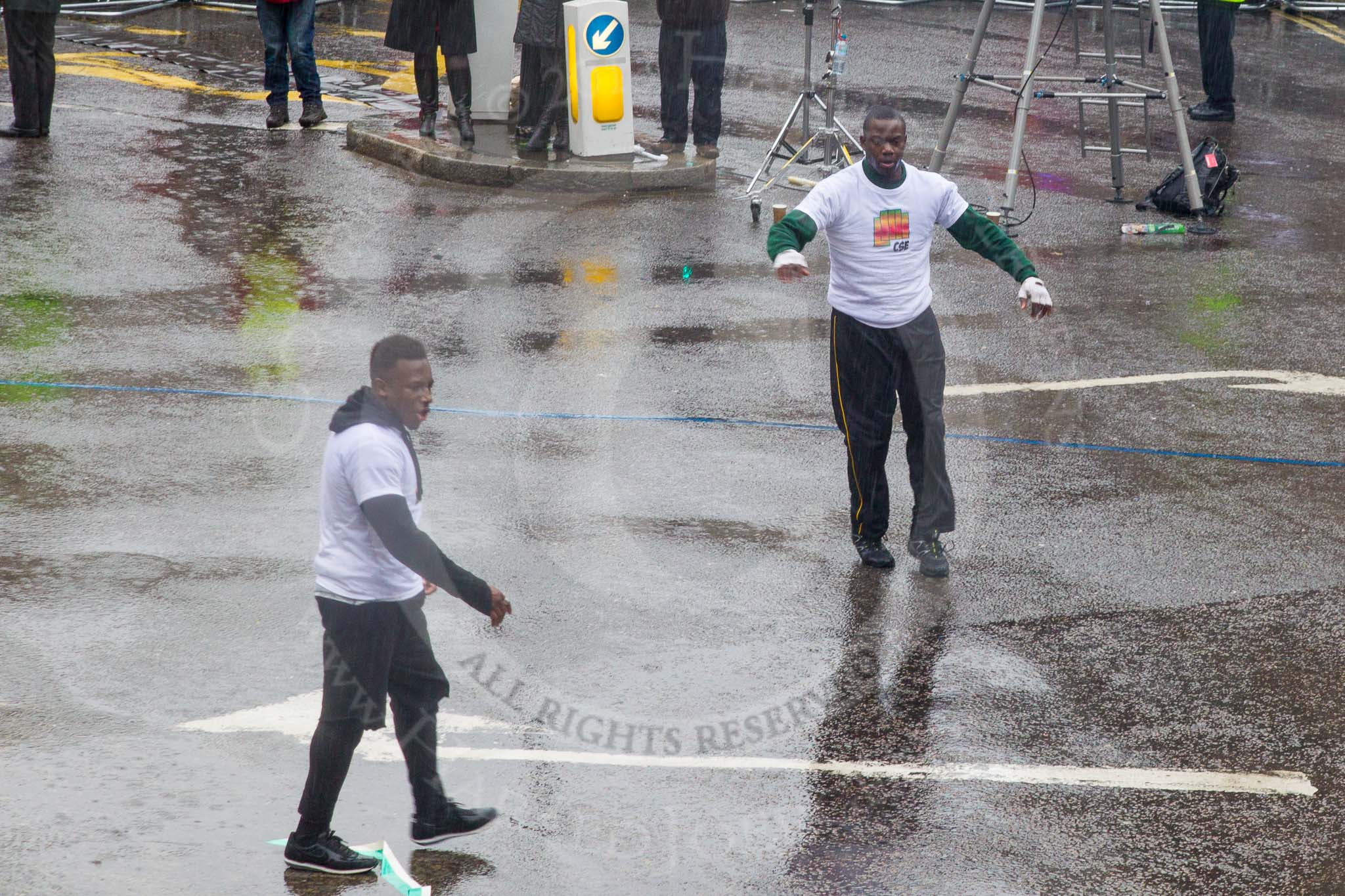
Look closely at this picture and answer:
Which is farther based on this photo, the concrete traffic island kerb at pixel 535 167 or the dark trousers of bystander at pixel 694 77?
the dark trousers of bystander at pixel 694 77

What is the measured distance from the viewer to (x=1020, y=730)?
5660 millimetres

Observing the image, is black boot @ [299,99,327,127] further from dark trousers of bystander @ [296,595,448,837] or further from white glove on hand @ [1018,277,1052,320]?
dark trousers of bystander @ [296,595,448,837]

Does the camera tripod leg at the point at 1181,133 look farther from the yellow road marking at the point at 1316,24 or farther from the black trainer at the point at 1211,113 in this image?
the yellow road marking at the point at 1316,24

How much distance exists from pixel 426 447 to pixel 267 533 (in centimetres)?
125

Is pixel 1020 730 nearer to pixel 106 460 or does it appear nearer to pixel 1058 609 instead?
pixel 1058 609

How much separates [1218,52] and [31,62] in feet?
37.8

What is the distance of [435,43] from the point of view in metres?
13.8

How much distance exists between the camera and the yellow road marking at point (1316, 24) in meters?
21.7

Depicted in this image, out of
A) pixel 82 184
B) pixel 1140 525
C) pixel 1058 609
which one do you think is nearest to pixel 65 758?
pixel 1058 609

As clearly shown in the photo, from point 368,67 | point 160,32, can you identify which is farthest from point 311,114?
Answer: point 160,32

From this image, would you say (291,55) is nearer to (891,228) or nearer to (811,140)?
(811,140)

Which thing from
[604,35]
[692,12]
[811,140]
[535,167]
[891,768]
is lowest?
[891,768]

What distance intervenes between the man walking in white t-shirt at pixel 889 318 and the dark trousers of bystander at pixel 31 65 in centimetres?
922

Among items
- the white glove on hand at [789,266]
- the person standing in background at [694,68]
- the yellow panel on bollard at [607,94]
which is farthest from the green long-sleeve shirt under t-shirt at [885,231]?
the person standing in background at [694,68]
